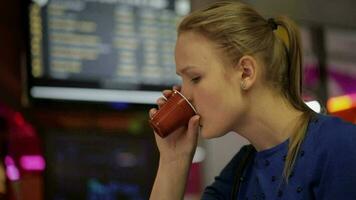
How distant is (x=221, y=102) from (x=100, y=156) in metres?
1.37

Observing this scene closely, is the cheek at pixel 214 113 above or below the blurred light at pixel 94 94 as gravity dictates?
above

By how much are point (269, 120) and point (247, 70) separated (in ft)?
0.39

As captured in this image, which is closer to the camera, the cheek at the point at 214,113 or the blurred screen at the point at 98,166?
the cheek at the point at 214,113

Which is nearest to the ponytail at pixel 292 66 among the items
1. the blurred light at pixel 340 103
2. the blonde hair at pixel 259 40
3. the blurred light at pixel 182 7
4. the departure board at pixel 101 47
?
the blonde hair at pixel 259 40

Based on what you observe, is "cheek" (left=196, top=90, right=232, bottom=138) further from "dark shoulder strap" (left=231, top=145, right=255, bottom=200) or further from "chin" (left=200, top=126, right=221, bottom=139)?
"dark shoulder strap" (left=231, top=145, right=255, bottom=200)

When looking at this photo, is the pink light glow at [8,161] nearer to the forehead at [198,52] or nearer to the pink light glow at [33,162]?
the pink light glow at [33,162]

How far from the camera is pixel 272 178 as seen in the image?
1.32 m

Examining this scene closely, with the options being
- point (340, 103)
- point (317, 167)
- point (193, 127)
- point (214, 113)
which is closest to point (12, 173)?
point (193, 127)

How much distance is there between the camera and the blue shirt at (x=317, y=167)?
3.88ft

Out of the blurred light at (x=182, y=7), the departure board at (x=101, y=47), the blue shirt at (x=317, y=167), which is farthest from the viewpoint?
the blurred light at (x=182, y=7)

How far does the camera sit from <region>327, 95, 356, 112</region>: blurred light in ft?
10.9

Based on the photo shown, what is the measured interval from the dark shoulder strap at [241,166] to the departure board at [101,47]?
1.24 m

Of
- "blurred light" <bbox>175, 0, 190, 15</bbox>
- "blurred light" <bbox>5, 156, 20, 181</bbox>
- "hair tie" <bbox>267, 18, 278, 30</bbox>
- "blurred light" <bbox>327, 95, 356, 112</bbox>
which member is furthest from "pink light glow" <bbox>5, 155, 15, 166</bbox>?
"blurred light" <bbox>327, 95, 356, 112</bbox>

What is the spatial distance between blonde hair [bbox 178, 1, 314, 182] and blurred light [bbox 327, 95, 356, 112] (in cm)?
195
